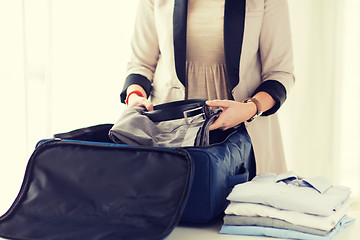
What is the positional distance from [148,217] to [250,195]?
0.21 m

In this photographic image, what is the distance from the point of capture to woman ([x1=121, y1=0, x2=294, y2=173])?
134 centimetres

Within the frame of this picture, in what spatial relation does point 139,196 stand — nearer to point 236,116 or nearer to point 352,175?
point 236,116

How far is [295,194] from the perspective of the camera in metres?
0.87

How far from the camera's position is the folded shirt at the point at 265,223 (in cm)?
84

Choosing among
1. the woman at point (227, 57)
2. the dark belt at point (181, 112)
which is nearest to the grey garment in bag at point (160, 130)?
the dark belt at point (181, 112)

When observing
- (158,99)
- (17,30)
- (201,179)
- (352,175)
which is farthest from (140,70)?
(352,175)

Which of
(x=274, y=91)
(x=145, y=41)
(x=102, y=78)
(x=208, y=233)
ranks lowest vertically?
(x=208, y=233)

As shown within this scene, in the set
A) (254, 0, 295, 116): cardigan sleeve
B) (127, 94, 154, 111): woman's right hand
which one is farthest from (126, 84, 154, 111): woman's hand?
(254, 0, 295, 116): cardigan sleeve

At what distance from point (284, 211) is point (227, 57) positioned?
0.59 metres

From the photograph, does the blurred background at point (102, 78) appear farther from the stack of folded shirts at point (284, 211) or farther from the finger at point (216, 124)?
the stack of folded shirts at point (284, 211)

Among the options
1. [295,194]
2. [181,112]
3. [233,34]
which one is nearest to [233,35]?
[233,34]

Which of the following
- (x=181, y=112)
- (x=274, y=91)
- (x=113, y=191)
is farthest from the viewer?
(x=274, y=91)

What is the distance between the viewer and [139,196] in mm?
830

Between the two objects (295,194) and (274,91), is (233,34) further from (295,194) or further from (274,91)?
(295,194)
